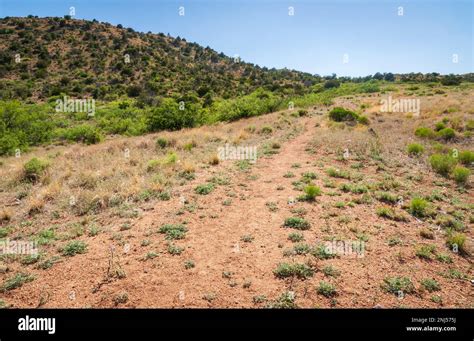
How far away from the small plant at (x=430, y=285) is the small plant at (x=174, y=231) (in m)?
4.90

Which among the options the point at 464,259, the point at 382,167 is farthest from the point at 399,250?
the point at 382,167

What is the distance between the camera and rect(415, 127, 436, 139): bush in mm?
17062

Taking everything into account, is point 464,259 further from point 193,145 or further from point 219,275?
point 193,145

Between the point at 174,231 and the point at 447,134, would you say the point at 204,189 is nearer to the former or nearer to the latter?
the point at 174,231

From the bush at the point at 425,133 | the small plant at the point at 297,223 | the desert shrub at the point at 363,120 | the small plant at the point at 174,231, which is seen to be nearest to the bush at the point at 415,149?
the bush at the point at 425,133

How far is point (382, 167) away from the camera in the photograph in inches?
474

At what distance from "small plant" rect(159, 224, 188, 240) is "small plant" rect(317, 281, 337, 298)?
328 centimetres

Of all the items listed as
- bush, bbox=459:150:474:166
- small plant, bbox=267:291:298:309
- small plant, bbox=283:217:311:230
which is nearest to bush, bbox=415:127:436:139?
bush, bbox=459:150:474:166

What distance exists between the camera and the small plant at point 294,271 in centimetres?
543

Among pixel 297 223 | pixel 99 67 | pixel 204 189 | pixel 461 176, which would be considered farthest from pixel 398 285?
pixel 99 67

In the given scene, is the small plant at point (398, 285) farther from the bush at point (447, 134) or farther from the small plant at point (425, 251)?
the bush at point (447, 134)

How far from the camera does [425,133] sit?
17.2 m

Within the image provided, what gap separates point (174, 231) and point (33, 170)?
7645 millimetres
